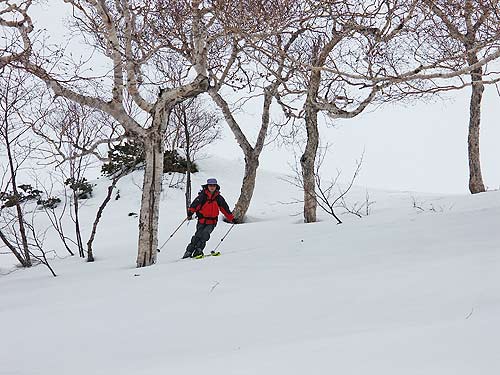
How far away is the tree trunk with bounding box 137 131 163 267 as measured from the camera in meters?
7.88

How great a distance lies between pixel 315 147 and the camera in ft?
39.1

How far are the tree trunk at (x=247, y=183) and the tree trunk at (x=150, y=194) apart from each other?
5367 mm

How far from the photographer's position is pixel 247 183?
13.2 m

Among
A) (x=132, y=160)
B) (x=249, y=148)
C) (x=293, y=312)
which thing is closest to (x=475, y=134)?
(x=249, y=148)

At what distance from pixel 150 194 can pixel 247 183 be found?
18.2ft

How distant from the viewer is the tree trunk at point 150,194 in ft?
25.8

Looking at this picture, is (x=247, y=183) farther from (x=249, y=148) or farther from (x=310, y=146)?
(x=310, y=146)

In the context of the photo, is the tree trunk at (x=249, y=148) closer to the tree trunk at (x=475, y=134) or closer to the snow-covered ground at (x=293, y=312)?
the tree trunk at (x=475, y=134)

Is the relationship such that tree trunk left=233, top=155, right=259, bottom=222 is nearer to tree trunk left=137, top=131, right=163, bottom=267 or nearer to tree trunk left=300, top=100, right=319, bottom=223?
tree trunk left=300, top=100, right=319, bottom=223

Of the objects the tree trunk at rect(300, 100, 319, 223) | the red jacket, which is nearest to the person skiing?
the red jacket

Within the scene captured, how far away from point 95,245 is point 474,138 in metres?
→ 10.7

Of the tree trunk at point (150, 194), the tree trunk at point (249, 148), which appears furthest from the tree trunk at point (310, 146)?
the tree trunk at point (150, 194)

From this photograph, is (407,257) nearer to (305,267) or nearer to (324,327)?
(305,267)

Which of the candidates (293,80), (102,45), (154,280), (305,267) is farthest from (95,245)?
(305,267)
